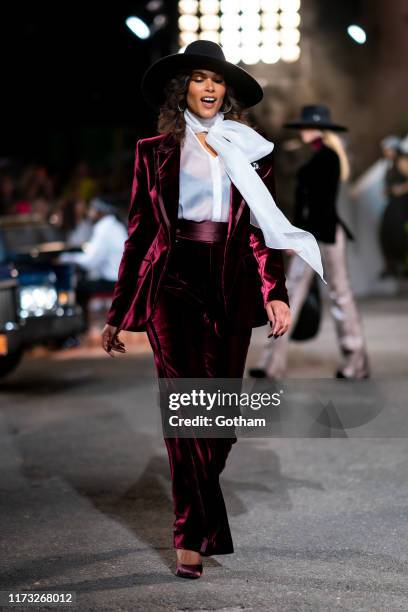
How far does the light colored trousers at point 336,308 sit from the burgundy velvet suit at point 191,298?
4471 mm

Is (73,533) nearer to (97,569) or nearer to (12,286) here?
(97,569)

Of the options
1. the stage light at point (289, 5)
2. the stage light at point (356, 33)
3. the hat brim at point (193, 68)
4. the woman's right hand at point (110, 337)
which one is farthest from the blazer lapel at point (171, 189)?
the stage light at point (289, 5)

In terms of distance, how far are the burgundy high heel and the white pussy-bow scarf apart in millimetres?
1269

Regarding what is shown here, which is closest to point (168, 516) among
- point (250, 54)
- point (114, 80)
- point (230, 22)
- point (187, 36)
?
point (230, 22)

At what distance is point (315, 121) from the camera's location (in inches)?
365

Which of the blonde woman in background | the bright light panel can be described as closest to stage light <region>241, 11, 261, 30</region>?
the bright light panel

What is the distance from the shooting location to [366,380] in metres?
9.70

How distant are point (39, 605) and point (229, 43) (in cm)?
1405

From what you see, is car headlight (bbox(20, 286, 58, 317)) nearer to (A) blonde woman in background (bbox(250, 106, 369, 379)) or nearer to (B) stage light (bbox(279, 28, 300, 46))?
(A) blonde woman in background (bbox(250, 106, 369, 379))

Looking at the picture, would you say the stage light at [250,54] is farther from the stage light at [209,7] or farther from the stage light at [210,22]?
the stage light at [209,7]

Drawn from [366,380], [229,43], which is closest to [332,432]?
[366,380]

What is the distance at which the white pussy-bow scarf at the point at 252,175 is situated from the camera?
4648mm

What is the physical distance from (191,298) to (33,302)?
6408 mm

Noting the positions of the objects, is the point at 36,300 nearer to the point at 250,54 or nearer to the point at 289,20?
the point at 250,54
